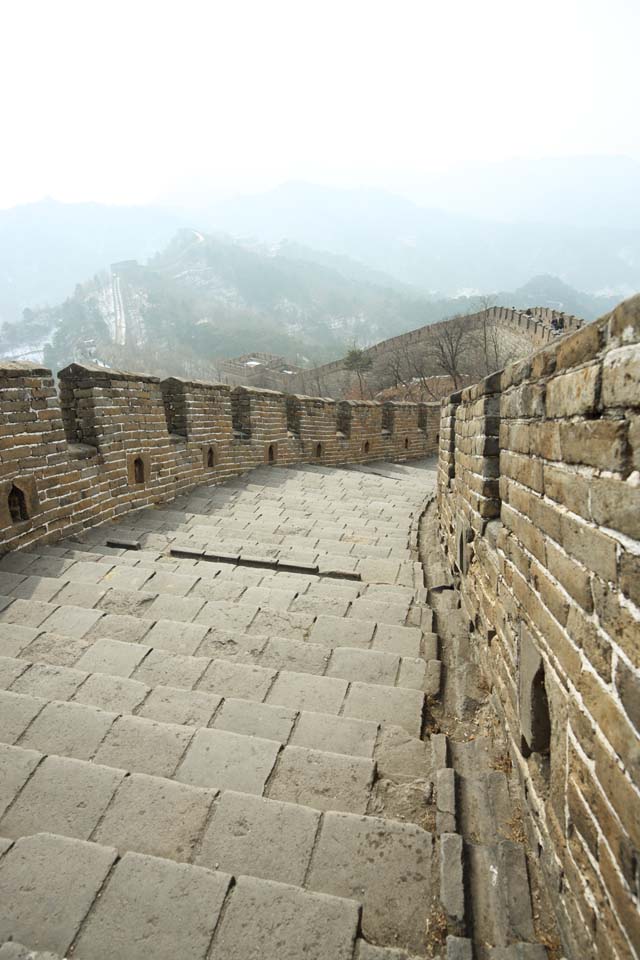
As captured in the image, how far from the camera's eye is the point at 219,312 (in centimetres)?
9581

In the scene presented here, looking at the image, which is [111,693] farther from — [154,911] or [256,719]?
[154,911]

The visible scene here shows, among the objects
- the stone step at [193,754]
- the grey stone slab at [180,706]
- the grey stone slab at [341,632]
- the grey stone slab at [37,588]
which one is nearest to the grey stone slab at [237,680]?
the grey stone slab at [180,706]

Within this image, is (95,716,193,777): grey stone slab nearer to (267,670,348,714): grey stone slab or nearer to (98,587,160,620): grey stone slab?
(267,670,348,714): grey stone slab

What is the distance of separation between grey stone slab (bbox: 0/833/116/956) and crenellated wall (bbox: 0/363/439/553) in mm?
3085

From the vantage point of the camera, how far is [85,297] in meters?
101

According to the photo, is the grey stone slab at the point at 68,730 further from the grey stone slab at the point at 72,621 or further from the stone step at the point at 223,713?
the grey stone slab at the point at 72,621

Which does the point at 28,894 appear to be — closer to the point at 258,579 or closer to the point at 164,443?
the point at 258,579

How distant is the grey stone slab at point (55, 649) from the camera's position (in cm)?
284

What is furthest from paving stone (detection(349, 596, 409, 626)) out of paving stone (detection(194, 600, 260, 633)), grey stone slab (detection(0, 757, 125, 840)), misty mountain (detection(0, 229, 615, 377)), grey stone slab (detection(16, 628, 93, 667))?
misty mountain (detection(0, 229, 615, 377))

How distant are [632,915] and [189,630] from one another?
8.51 feet

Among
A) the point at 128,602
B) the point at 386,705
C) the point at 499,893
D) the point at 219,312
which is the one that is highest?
the point at 219,312

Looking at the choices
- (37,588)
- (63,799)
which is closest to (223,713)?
(63,799)

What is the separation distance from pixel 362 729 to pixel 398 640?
0.98 metres

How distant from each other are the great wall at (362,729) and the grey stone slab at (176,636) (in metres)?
0.02
